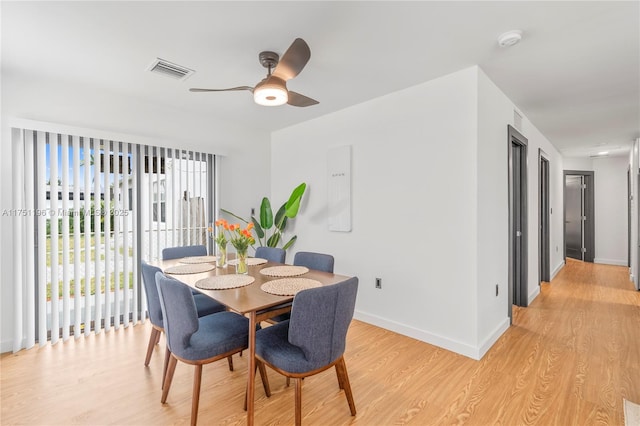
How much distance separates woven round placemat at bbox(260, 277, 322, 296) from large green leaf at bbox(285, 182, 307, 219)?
1.93 metres

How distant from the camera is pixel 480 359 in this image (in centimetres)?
251

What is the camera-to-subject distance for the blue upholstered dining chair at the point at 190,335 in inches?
65.4

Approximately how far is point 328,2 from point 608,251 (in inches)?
318

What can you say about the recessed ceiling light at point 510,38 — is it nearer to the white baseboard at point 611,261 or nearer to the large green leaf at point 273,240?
the large green leaf at point 273,240

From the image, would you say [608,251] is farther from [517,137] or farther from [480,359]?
[480,359]

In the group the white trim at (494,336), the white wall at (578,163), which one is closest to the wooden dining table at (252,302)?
the white trim at (494,336)

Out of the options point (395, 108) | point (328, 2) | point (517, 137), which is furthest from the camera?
point (517, 137)

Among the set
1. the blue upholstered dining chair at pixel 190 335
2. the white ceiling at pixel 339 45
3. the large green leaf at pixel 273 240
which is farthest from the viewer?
the large green leaf at pixel 273 240

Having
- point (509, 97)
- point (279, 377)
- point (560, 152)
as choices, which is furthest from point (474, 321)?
point (560, 152)

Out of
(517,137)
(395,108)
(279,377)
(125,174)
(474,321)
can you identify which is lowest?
(279,377)

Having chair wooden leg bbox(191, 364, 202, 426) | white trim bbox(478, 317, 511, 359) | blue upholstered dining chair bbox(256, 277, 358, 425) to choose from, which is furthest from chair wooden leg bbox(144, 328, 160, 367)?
white trim bbox(478, 317, 511, 359)

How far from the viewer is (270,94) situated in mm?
2051

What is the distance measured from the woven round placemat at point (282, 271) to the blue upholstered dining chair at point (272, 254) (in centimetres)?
41

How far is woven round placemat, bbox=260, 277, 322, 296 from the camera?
1.83 meters
